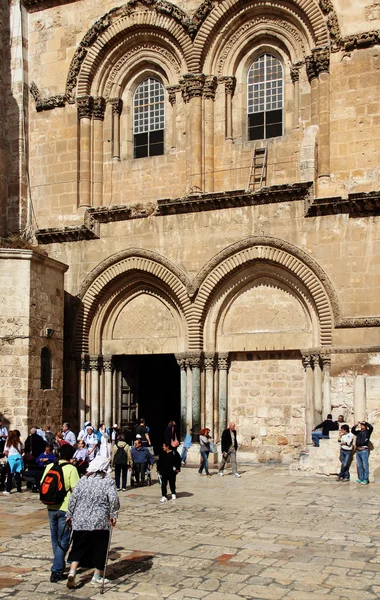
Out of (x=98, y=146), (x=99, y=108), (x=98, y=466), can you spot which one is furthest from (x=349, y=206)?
(x=98, y=466)

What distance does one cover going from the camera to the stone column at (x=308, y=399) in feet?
65.6

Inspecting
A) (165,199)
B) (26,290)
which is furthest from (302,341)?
(26,290)

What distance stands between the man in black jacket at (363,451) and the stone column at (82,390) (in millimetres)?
8226

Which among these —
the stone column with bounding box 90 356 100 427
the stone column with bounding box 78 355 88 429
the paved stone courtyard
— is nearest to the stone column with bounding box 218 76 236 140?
the stone column with bounding box 90 356 100 427

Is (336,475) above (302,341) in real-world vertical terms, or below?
below

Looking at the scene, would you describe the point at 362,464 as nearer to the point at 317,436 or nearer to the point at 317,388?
the point at 317,436

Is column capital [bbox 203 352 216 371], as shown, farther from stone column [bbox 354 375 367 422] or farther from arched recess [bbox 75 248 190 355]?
stone column [bbox 354 375 367 422]

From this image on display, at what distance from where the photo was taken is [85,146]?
23.5 metres

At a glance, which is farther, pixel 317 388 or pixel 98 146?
pixel 98 146

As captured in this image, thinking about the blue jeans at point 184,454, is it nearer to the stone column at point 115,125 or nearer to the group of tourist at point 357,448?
the group of tourist at point 357,448

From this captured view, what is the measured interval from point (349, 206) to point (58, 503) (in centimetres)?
1228

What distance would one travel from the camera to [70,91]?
23781 millimetres

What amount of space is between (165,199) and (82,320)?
4.06 metres

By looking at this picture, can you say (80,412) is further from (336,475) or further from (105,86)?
(105,86)
